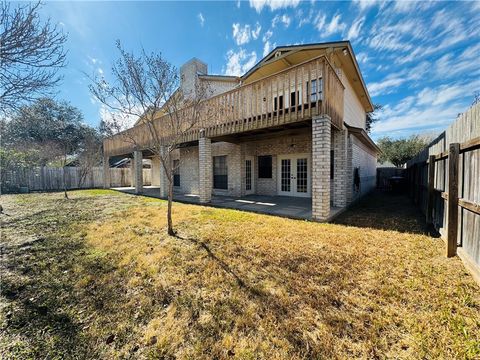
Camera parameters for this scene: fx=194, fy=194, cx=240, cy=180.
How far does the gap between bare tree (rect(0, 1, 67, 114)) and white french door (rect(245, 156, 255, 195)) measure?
8457mm

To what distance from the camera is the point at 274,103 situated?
7.13 m

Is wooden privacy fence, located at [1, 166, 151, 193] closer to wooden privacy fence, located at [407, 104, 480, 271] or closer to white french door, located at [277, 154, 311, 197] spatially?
white french door, located at [277, 154, 311, 197]

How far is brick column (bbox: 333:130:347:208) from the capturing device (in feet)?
25.1

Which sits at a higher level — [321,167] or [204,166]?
[204,166]

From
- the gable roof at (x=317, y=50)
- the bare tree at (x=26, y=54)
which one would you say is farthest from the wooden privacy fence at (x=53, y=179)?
the gable roof at (x=317, y=50)

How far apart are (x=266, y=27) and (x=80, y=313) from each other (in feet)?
37.3

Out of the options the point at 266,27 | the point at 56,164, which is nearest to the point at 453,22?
the point at 266,27

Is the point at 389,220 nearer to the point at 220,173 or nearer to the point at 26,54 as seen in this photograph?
the point at 220,173

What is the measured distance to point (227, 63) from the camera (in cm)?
1069

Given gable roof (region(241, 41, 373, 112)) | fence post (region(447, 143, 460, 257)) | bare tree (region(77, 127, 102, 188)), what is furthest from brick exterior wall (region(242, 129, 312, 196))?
bare tree (region(77, 127, 102, 188))

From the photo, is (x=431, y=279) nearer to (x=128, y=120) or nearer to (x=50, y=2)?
(x=128, y=120)

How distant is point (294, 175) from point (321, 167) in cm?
465

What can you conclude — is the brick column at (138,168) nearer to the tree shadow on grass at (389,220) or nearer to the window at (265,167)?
the window at (265,167)

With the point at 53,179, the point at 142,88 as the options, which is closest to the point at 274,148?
the point at 142,88
